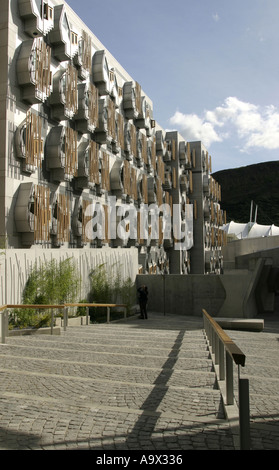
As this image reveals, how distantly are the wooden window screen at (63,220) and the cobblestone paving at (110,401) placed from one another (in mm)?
14820

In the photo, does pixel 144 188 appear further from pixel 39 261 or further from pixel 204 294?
pixel 39 261

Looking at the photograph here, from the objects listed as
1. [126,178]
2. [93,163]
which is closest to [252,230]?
[126,178]

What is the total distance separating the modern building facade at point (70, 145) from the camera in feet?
66.3

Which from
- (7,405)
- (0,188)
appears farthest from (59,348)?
(0,188)

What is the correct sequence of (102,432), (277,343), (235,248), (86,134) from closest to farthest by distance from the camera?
(102,432)
(277,343)
(86,134)
(235,248)

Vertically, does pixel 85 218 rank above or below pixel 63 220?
above

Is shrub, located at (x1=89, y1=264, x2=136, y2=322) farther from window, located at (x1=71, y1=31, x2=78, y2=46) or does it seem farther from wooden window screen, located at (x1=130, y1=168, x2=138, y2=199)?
window, located at (x1=71, y1=31, x2=78, y2=46)

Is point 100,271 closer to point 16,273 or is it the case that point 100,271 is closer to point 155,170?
point 16,273

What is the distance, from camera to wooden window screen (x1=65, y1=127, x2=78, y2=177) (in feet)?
76.5

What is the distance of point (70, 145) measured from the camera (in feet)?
77.9

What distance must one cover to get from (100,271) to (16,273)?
21.8 ft

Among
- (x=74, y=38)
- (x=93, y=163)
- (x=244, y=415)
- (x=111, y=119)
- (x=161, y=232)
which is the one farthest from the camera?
(x=161, y=232)

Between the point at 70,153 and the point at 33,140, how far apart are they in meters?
3.24

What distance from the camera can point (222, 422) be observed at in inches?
167
